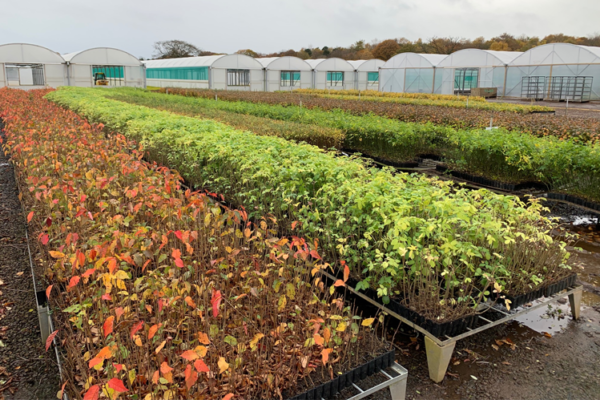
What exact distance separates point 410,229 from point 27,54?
32.8 meters

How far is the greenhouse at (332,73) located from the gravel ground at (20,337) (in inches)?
1328

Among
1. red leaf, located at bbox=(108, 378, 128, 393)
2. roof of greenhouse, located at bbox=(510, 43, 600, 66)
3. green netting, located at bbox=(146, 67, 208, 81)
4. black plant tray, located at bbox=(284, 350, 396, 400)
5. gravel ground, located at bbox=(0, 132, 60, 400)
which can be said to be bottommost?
gravel ground, located at bbox=(0, 132, 60, 400)

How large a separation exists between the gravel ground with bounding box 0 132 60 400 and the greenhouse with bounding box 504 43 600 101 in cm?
2872

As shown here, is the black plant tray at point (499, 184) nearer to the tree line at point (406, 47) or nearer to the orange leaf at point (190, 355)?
the orange leaf at point (190, 355)

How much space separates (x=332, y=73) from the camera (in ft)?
128

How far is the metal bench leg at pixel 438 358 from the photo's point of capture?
A: 3.04m

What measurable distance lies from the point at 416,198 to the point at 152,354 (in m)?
2.08

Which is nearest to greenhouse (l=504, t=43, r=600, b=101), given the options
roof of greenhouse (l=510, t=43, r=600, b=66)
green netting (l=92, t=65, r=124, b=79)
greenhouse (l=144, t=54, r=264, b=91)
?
roof of greenhouse (l=510, t=43, r=600, b=66)

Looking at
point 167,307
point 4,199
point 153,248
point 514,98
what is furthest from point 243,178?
point 514,98

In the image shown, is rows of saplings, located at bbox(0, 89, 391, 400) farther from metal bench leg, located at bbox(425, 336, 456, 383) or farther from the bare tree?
the bare tree

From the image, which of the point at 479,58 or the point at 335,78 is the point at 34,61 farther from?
the point at 479,58

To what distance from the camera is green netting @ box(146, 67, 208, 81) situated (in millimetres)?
33656

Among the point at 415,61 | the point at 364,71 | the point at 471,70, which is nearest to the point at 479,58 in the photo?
the point at 471,70

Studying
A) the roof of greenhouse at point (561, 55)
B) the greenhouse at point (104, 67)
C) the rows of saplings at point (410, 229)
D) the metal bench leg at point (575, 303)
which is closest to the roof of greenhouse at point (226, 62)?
the greenhouse at point (104, 67)
